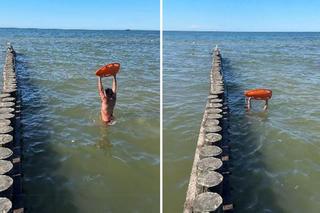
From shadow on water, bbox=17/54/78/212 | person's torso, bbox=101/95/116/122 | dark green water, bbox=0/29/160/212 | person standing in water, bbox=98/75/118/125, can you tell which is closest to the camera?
shadow on water, bbox=17/54/78/212

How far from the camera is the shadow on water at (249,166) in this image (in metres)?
7.96

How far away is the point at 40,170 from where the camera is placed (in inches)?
369

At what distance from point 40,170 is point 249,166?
500cm

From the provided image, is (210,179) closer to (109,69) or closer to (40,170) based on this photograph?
(40,170)

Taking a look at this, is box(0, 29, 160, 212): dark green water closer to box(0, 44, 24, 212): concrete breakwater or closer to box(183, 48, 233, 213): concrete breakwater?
box(0, 44, 24, 212): concrete breakwater

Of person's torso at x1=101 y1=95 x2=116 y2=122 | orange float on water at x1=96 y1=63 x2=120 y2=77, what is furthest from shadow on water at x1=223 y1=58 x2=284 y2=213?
orange float on water at x1=96 y1=63 x2=120 y2=77

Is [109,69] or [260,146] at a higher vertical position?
[109,69]

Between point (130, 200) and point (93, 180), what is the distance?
1.26 metres

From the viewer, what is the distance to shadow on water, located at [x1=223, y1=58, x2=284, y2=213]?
7961mm

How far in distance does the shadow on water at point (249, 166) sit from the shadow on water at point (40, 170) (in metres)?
3.46

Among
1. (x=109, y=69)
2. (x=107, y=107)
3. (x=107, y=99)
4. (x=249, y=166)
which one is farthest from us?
(x=107, y=107)

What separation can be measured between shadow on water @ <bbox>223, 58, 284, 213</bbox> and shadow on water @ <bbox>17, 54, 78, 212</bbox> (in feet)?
11.4

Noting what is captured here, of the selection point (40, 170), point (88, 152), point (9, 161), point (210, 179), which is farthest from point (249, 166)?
point (9, 161)

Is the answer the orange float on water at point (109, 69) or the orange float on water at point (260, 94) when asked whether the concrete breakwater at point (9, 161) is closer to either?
the orange float on water at point (109, 69)
